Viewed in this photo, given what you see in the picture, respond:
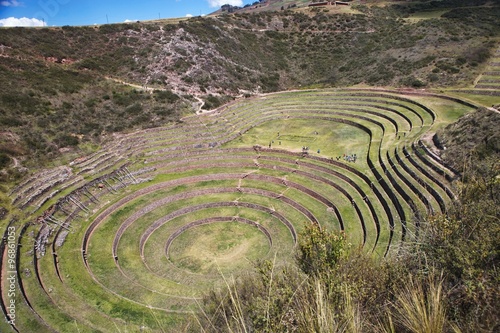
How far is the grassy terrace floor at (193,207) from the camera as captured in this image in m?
20.8

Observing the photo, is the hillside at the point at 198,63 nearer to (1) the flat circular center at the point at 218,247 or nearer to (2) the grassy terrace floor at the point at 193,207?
(2) the grassy terrace floor at the point at 193,207

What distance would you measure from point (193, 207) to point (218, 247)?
6.17 meters

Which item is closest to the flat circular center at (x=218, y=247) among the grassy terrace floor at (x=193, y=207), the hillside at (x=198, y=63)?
the grassy terrace floor at (x=193, y=207)

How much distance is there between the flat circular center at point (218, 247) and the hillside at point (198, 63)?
18.4 m

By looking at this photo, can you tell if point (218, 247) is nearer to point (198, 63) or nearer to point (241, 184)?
point (241, 184)

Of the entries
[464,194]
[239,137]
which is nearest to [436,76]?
[239,137]

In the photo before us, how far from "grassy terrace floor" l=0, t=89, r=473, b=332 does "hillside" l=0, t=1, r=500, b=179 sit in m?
6.42

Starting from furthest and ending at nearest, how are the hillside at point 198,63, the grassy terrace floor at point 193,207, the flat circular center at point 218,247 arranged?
the hillside at point 198,63, the flat circular center at point 218,247, the grassy terrace floor at point 193,207

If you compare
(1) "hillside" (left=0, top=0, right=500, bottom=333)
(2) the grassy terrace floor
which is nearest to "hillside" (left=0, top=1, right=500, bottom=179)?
(1) "hillside" (left=0, top=0, right=500, bottom=333)

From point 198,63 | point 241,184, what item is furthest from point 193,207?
point 198,63

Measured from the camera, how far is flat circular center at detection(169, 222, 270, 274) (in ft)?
84.9

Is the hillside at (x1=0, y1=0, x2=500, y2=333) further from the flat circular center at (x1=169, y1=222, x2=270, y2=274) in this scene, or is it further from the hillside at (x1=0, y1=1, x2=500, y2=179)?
the hillside at (x1=0, y1=1, x2=500, y2=179)

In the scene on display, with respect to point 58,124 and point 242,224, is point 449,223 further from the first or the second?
point 58,124

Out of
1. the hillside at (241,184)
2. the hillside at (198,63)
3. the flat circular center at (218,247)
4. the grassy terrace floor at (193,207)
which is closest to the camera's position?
the hillside at (241,184)
